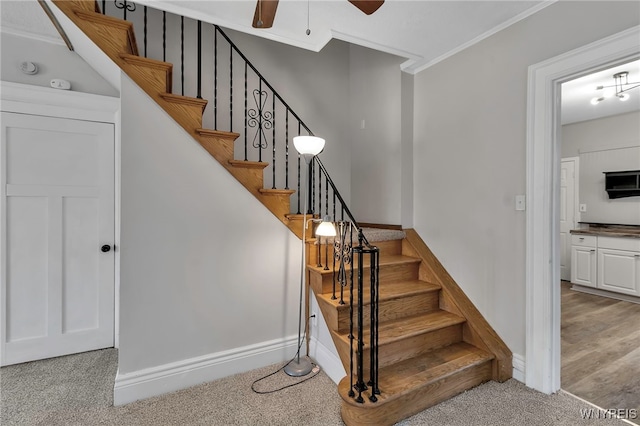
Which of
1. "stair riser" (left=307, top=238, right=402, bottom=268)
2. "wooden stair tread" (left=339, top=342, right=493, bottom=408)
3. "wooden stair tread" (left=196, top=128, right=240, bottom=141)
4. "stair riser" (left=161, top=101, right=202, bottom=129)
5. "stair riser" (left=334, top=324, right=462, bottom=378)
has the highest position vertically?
"stair riser" (left=161, top=101, right=202, bottom=129)

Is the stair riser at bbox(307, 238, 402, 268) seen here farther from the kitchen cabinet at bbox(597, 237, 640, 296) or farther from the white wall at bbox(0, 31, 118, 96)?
the kitchen cabinet at bbox(597, 237, 640, 296)

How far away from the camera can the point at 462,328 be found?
2369mm

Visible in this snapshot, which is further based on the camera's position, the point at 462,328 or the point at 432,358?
the point at 462,328

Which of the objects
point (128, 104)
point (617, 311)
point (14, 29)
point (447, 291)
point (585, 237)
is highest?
point (14, 29)

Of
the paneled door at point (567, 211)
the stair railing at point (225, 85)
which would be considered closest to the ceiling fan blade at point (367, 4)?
the stair railing at point (225, 85)

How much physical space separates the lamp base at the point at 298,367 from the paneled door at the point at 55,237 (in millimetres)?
1641

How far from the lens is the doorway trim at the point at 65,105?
229 cm

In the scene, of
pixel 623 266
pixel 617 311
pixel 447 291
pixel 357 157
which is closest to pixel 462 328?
pixel 447 291

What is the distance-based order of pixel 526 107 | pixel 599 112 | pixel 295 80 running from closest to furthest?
1. pixel 526 107
2. pixel 295 80
3. pixel 599 112

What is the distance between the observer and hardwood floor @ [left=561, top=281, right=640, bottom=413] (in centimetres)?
203

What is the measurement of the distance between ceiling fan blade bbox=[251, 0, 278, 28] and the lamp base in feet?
7.36

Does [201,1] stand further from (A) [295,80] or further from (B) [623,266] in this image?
(B) [623,266]

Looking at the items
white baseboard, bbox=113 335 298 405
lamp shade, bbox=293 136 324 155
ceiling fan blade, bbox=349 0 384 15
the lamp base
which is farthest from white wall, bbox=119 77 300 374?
ceiling fan blade, bbox=349 0 384 15

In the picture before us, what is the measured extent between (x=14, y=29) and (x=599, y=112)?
670 cm
